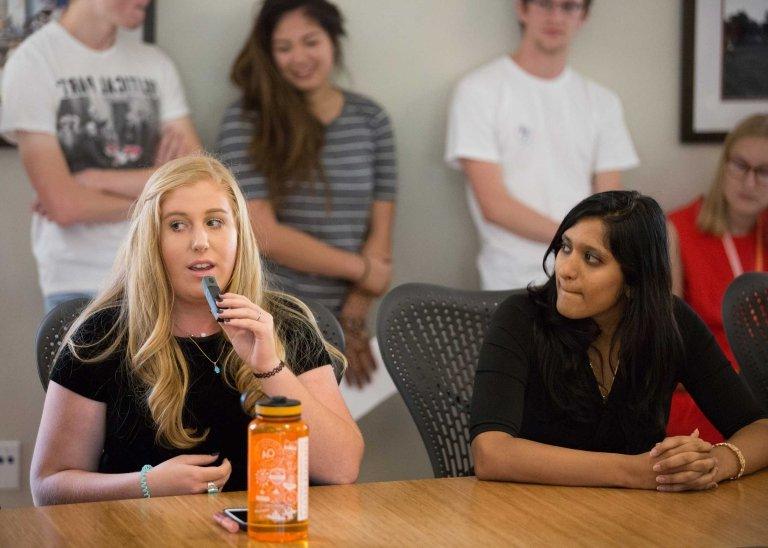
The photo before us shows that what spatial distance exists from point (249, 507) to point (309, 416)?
14.4 inches

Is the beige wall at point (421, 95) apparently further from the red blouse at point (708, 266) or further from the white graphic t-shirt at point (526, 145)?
the red blouse at point (708, 266)

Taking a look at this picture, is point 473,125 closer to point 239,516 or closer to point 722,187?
point 722,187

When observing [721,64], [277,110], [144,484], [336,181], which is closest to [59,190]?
[277,110]

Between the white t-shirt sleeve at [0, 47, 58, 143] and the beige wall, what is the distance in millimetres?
219

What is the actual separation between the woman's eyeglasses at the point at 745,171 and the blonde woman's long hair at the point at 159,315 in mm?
2015

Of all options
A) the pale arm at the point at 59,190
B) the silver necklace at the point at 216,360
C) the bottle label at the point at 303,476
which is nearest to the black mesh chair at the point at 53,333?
the silver necklace at the point at 216,360

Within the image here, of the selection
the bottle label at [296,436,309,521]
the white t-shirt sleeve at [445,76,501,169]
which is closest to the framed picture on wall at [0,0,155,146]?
the white t-shirt sleeve at [445,76,501,169]

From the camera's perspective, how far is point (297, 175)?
3.30 meters

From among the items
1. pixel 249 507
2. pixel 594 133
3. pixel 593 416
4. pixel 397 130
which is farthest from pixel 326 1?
pixel 249 507

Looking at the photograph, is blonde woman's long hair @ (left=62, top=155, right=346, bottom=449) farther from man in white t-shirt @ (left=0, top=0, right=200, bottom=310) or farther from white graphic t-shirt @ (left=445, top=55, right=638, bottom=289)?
white graphic t-shirt @ (left=445, top=55, right=638, bottom=289)

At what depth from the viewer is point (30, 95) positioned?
10.3 ft

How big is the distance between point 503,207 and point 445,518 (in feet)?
6.61

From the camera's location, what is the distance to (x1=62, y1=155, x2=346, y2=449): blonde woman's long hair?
1830mm

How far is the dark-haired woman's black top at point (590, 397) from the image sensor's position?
196 cm
